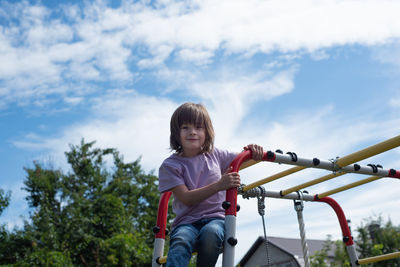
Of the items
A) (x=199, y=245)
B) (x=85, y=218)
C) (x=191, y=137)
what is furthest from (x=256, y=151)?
(x=85, y=218)

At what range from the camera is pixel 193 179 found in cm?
228

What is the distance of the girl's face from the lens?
7.59 ft

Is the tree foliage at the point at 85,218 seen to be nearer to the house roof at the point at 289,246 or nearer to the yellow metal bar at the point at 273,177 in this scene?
the house roof at the point at 289,246

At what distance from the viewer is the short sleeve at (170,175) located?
7.29 feet

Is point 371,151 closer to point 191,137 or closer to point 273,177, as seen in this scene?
point 273,177

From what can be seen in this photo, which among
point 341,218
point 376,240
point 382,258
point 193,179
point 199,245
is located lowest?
point 199,245

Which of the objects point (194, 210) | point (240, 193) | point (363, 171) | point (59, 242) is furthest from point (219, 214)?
point (59, 242)

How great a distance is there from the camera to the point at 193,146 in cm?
232

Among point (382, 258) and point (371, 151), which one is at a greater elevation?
point (371, 151)

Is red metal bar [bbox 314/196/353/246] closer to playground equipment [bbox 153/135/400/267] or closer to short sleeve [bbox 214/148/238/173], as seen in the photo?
playground equipment [bbox 153/135/400/267]

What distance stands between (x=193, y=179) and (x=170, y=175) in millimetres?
131

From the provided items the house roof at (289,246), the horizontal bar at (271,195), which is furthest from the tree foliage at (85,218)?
the horizontal bar at (271,195)

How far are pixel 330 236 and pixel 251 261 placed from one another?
12021mm

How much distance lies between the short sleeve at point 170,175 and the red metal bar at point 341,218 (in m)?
1.69
